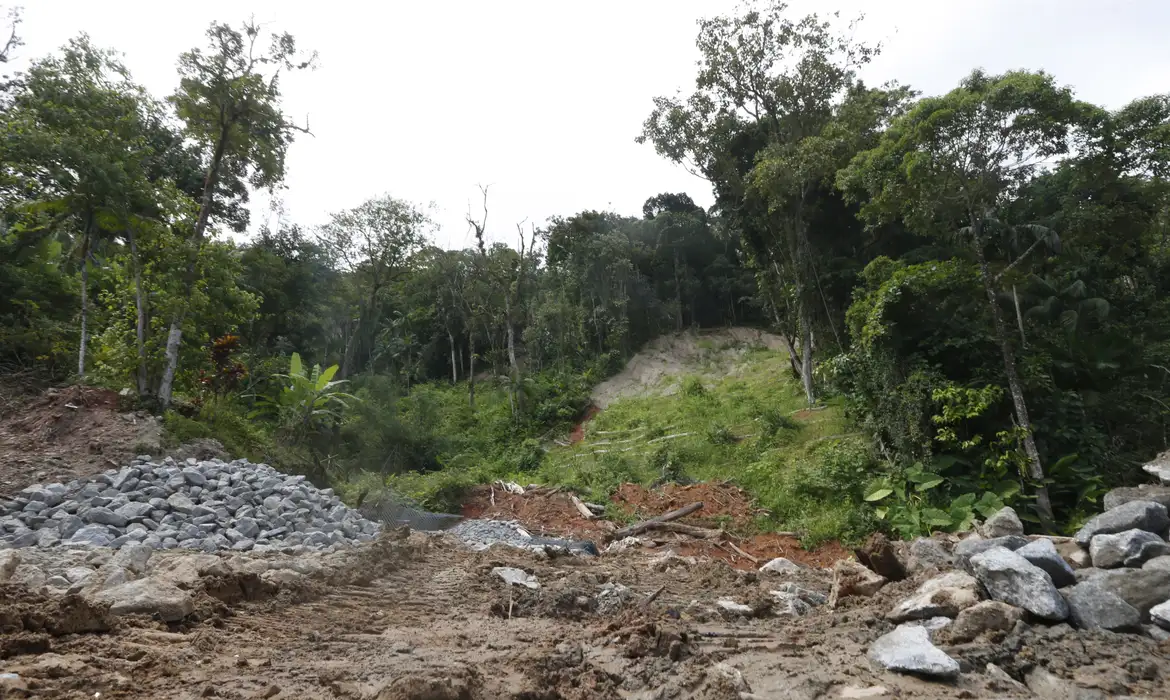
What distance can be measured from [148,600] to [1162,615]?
6.49 m

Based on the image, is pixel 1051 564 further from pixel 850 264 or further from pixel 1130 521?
pixel 850 264

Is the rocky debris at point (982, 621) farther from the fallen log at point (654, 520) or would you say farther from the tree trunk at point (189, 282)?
the tree trunk at point (189, 282)

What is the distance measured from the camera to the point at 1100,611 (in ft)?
13.6

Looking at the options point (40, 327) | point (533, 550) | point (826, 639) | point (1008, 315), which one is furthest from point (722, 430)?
point (40, 327)

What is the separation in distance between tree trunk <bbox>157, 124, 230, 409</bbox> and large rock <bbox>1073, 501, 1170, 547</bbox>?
1159cm

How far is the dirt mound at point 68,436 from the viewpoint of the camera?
7066 mm

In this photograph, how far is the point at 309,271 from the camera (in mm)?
25531

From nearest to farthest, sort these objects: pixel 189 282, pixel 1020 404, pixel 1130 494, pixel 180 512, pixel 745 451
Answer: pixel 180 512 < pixel 1130 494 < pixel 1020 404 < pixel 189 282 < pixel 745 451

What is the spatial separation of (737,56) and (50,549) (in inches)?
665

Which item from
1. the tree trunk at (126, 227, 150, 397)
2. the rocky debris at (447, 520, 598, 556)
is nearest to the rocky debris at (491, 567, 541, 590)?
the rocky debris at (447, 520, 598, 556)

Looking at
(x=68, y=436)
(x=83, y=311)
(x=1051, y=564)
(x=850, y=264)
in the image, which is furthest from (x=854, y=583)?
(x=850, y=264)

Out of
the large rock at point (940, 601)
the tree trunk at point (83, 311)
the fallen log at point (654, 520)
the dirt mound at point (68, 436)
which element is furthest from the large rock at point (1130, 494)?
the tree trunk at point (83, 311)

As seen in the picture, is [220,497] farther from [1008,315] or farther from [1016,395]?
[1008,315]

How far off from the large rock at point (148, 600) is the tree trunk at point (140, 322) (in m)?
6.61
